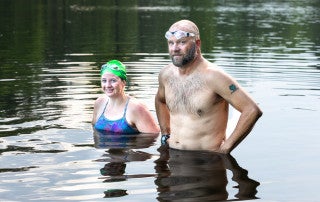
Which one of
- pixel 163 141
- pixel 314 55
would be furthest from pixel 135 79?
pixel 314 55

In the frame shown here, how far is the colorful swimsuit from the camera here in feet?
41.2

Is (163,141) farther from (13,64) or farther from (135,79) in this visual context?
(13,64)

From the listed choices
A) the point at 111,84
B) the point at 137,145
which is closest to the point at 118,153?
the point at 137,145

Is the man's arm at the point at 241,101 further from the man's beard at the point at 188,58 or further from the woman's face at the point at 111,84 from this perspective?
the woman's face at the point at 111,84

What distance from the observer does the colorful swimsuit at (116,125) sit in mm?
12562

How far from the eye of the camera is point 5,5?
72.4 meters

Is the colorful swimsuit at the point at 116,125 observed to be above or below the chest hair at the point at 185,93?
below

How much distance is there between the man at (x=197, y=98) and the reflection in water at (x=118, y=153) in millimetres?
773

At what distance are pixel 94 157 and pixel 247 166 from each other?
2.37 m

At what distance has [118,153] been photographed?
1100cm

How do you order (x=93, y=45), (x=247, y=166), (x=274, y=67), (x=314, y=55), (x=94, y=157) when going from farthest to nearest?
(x=93, y=45)
(x=314, y=55)
(x=274, y=67)
(x=94, y=157)
(x=247, y=166)

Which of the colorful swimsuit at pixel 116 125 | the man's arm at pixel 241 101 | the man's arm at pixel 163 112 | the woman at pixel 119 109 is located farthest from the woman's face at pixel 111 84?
the man's arm at pixel 241 101

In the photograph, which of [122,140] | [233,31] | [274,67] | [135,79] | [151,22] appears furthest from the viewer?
[151,22]

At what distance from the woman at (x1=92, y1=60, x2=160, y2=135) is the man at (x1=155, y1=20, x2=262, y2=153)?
1630mm
